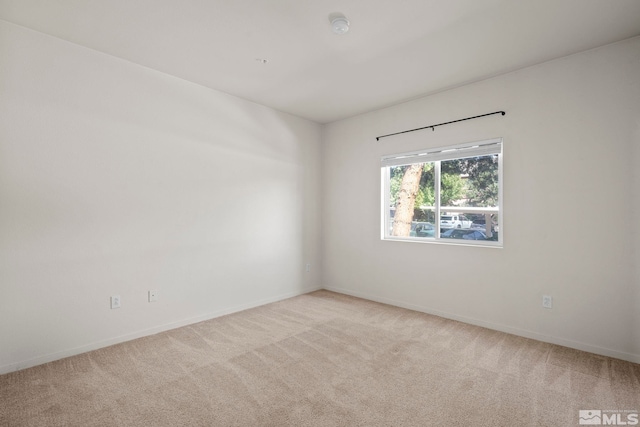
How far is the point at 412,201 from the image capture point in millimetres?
4137

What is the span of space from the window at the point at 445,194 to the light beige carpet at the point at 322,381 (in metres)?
1.14

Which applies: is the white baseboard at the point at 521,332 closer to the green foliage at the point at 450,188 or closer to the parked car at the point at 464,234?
the parked car at the point at 464,234

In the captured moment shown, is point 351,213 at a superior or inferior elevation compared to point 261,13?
inferior

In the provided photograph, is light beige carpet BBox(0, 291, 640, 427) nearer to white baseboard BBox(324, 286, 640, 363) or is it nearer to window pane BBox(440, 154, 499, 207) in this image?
white baseboard BBox(324, 286, 640, 363)

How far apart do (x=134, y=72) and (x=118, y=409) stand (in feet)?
9.35

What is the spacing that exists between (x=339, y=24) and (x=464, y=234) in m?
2.62

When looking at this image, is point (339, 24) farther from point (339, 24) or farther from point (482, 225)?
point (482, 225)

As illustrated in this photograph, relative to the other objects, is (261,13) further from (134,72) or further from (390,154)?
(390,154)

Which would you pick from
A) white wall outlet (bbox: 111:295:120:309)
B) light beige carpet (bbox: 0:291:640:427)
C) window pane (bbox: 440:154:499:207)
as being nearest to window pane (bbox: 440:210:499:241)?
window pane (bbox: 440:154:499:207)

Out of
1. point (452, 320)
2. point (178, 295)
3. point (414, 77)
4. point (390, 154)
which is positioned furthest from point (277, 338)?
point (414, 77)

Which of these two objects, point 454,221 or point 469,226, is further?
point 454,221

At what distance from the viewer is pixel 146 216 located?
311cm

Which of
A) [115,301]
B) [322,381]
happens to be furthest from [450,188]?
[115,301]

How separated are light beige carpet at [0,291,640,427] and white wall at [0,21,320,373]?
358mm
